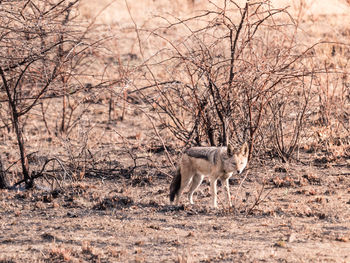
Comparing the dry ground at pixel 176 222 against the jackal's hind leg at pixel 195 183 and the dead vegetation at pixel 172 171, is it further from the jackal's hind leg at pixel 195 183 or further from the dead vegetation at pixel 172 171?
the jackal's hind leg at pixel 195 183

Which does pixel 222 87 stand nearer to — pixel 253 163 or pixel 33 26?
pixel 253 163

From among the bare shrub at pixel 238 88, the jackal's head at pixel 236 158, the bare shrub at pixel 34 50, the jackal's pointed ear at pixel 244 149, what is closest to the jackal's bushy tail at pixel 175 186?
the jackal's head at pixel 236 158

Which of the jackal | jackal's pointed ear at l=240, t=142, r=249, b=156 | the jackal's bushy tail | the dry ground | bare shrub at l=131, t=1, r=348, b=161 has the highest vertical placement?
bare shrub at l=131, t=1, r=348, b=161

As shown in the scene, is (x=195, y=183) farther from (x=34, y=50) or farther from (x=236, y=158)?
(x=34, y=50)

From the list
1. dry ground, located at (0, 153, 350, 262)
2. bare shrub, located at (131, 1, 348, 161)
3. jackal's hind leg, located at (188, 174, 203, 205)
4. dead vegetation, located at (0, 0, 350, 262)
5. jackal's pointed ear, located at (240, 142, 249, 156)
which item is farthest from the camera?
bare shrub, located at (131, 1, 348, 161)

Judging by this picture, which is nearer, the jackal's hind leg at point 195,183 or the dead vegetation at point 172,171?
the dead vegetation at point 172,171

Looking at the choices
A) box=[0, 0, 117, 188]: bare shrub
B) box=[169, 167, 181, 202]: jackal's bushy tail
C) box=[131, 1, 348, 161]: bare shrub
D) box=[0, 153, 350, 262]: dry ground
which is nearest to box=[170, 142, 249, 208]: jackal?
box=[169, 167, 181, 202]: jackal's bushy tail

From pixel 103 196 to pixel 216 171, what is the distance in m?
2.00

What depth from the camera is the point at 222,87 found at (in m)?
10.2

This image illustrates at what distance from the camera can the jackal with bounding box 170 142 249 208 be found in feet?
29.0

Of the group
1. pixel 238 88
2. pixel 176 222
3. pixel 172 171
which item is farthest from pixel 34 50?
pixel 176 222

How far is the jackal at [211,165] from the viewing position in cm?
884

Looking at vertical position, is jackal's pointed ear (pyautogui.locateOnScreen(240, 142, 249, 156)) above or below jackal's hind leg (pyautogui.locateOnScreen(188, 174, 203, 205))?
above

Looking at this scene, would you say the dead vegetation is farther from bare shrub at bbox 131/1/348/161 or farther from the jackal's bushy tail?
the jackal's bushy tail
